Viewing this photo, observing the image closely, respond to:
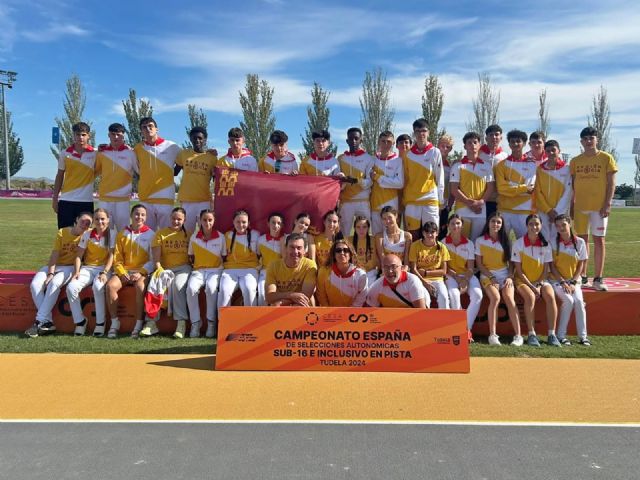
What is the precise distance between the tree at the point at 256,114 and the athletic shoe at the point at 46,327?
1244 inches

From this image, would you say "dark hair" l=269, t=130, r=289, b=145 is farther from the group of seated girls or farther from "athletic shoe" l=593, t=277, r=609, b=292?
"athletic shoe" l=593, t=277, r=609, b=292

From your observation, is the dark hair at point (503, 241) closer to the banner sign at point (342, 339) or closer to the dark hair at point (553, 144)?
the dark hair at point (553, 144)

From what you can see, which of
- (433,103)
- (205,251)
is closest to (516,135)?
(205,251)

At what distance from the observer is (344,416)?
12.1ft

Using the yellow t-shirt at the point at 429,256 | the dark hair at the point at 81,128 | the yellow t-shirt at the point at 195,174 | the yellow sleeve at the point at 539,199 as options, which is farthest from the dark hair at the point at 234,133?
the yellow sleeve at the point at 539,199

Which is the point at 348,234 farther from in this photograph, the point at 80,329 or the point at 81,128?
the point at 81,128

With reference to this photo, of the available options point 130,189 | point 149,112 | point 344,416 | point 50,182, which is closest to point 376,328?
point 344,416

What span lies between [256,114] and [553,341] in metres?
33.9

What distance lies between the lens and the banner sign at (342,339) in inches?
188

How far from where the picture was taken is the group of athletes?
5828 millimetres

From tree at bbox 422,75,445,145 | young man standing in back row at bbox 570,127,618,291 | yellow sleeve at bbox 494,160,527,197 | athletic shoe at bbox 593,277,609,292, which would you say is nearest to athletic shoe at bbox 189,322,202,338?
yellow sleeve at bbox 494,160,527,197

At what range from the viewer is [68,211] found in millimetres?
7078

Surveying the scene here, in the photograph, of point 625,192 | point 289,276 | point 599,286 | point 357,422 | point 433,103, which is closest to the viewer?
point 357,422

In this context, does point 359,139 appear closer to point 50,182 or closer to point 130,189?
point 130,189
